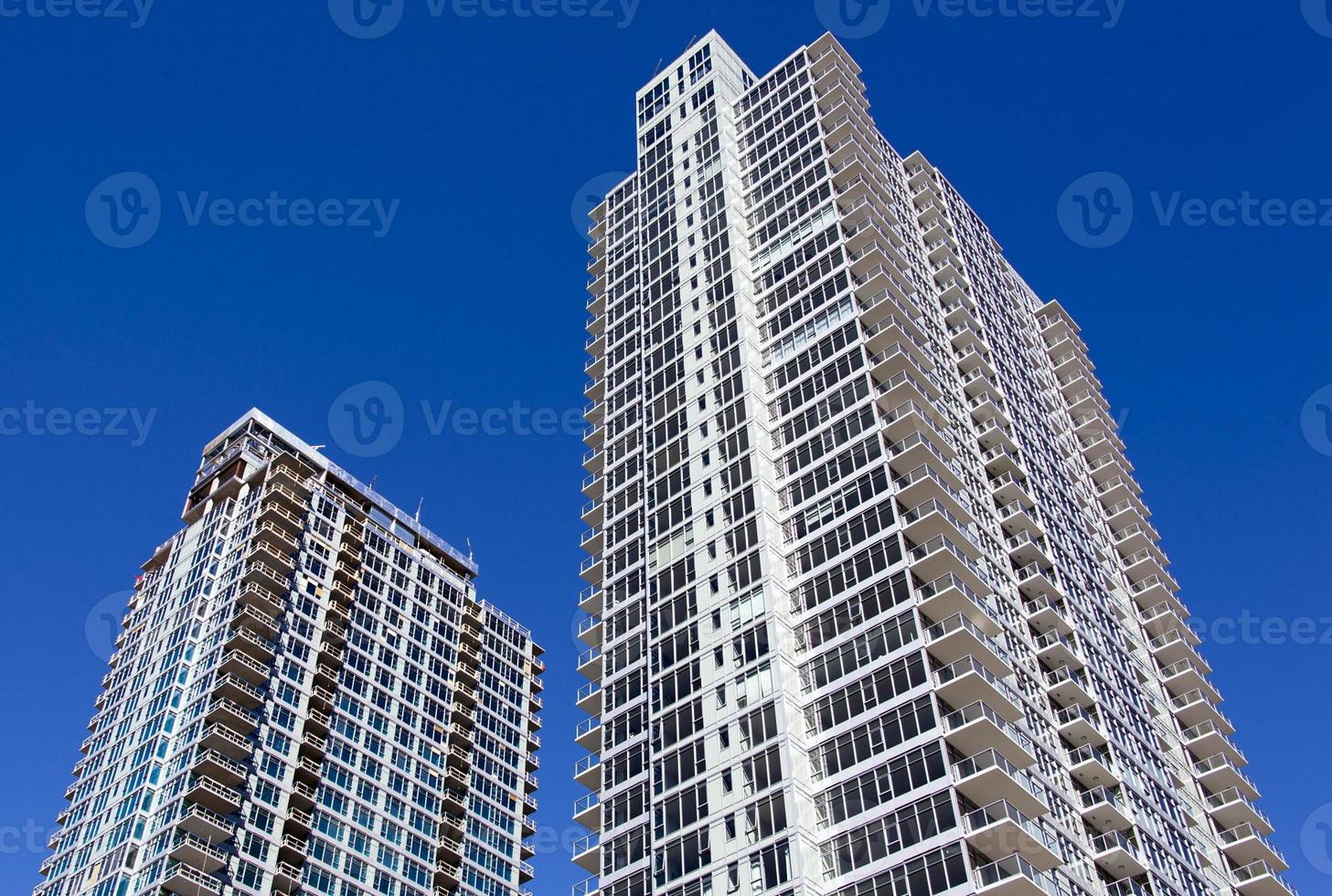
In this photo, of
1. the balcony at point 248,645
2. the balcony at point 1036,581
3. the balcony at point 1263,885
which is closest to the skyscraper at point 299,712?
the balcony at point 248,645

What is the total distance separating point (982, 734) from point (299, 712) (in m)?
65.7

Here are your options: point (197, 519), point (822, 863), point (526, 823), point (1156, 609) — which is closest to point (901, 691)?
point (822, 863)

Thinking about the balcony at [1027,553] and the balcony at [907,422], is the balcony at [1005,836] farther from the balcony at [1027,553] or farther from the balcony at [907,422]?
the balcony at [1027,553]

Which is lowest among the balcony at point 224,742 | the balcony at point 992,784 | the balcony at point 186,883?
the balcony at point 992,784

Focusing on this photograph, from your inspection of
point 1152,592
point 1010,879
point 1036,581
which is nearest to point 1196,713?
point 1152,592

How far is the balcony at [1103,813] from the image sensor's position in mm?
75125

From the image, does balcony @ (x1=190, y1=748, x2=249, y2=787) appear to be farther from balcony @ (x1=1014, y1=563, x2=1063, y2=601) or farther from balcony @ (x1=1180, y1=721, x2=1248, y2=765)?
balcony @ (x1=1180, y1=721, x2=1248, y2=765)

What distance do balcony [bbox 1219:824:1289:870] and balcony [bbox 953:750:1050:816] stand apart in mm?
28550

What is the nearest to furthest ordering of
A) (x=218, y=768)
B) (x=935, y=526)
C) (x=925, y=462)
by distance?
1. (x=935, y=526)
2. (x=925, y=462)
3. (x=218, y=768)

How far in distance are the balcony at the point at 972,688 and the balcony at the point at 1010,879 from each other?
916 centimetres

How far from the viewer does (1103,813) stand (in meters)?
75.2

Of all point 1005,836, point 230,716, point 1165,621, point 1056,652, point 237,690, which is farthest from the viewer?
point 237,690

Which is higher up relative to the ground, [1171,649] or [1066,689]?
[1171,649]

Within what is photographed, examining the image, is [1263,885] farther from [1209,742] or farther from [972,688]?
[972,688]
